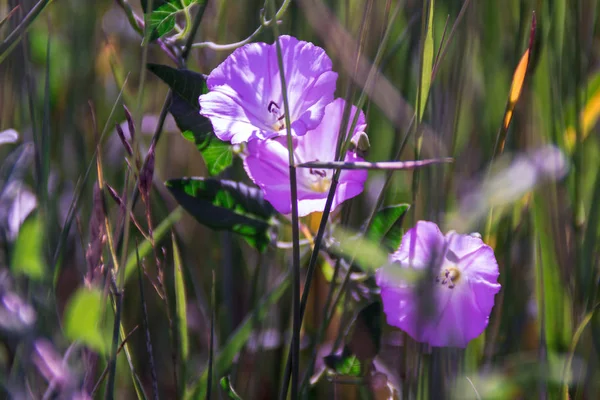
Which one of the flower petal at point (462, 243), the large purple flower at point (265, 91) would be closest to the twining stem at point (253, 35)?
the large purple flower at point (265, 91)

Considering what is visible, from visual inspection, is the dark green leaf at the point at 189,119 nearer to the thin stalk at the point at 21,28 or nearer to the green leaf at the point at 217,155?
the green leaf at the point at 217,155

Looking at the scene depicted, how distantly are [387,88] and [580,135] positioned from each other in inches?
12.7

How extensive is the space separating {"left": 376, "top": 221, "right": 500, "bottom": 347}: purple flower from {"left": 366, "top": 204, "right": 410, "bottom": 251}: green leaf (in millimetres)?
46

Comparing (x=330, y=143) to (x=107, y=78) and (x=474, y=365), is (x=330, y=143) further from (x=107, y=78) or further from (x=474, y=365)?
(x=107, y=78)

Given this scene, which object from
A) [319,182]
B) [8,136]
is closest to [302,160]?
[319,182]

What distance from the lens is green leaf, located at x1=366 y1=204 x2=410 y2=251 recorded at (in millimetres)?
687

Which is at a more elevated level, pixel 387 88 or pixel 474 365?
pixel 387 88

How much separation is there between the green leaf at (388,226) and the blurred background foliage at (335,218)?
0.05 feet

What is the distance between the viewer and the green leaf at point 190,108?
2.20ft

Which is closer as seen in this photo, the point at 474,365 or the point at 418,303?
the point at 418,303

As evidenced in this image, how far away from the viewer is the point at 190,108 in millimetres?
690

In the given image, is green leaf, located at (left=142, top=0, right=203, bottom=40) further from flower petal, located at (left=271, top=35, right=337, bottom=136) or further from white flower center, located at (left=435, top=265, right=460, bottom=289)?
white flower center, located at (left=435, top=265, right=460, bottom=289)

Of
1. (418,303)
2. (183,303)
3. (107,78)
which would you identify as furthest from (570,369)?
(107,78)

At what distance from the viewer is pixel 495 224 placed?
0.84 m
